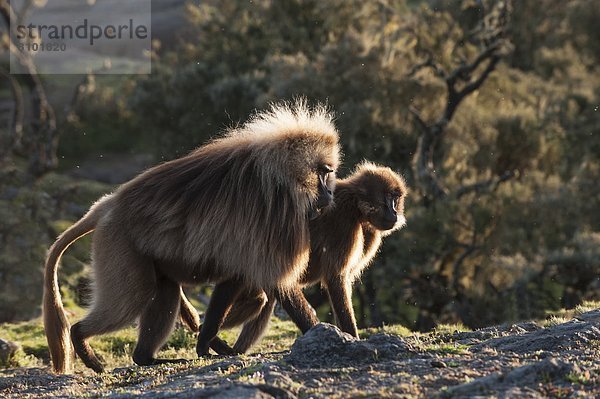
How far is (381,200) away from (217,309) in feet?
5.93

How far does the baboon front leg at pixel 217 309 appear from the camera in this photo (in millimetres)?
8031

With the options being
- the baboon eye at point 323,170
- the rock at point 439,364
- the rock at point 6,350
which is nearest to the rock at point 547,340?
the rock at point 439,364

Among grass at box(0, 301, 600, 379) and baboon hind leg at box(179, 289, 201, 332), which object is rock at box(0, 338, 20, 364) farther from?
baboon hind leg at box(179, 289, 201, 332)

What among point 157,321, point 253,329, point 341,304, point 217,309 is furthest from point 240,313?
point 341,304

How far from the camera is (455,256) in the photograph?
2150cm

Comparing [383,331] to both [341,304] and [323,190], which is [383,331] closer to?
[341,304]

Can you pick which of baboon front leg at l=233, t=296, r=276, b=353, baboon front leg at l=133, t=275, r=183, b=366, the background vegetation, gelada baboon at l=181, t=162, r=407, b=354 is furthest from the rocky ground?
the background vegetation

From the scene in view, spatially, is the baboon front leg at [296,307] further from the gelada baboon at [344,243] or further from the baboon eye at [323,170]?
the baboon eye at [323,170]

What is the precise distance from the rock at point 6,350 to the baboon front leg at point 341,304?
378cm

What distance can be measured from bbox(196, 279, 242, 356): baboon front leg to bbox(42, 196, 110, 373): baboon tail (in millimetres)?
1188

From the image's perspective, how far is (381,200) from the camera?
8586 mm

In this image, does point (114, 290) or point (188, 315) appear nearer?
point (114, 290)

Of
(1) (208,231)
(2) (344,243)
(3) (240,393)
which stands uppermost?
(1) (208,231)

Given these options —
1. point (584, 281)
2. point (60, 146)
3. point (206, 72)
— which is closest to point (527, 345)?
point (584, 281)
